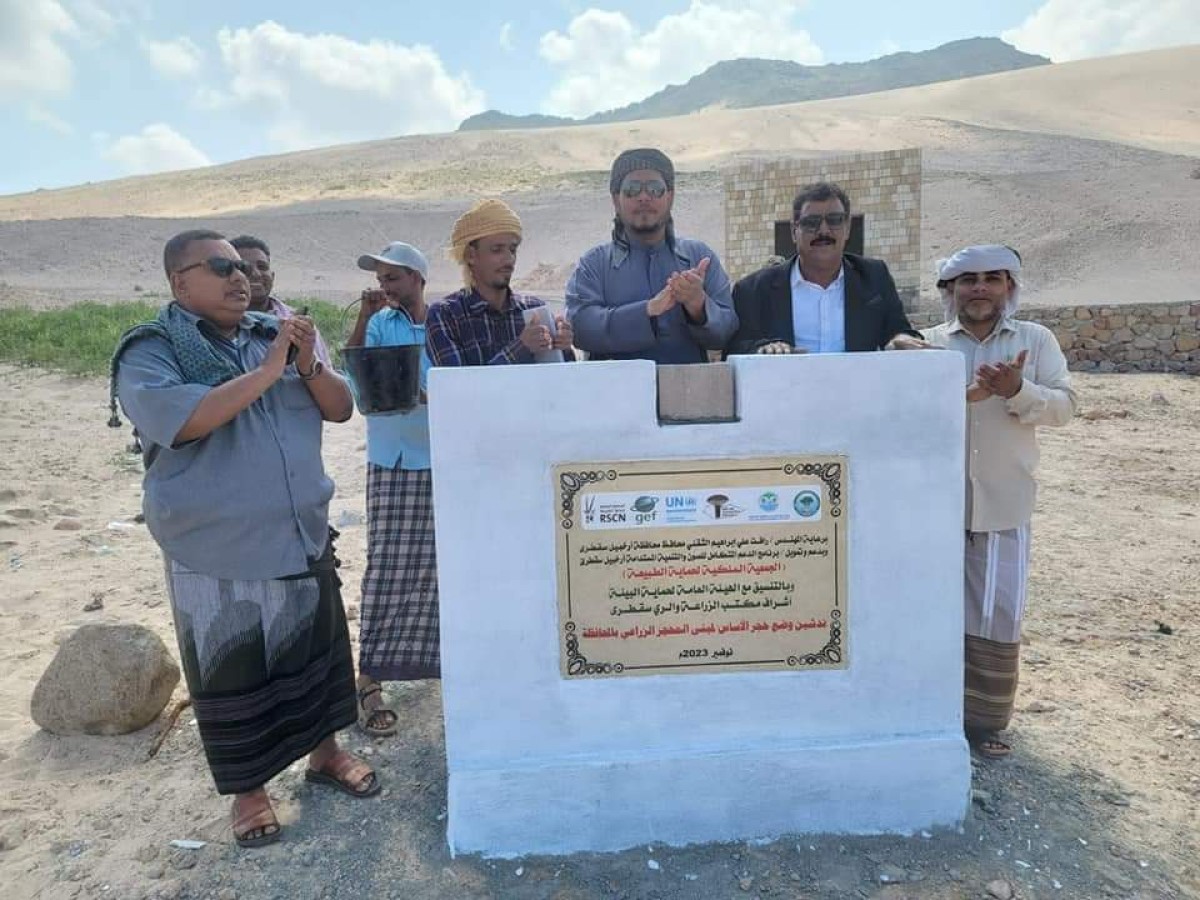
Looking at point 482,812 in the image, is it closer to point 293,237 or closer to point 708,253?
point 708,253

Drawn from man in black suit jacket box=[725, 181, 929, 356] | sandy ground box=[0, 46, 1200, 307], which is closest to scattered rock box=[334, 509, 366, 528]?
man in black suit jacket box=[725, 181, 929, 356]

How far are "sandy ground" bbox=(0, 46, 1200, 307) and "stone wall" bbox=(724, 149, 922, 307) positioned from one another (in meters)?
6.50

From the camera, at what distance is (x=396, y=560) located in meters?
3.49

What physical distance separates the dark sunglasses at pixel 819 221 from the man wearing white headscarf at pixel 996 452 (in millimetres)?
432

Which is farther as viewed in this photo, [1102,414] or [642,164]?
[1102,414]

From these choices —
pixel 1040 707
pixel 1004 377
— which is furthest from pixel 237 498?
pixel 1040 707

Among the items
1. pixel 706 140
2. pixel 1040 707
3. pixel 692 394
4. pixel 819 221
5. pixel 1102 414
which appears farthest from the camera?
pixel 706 140

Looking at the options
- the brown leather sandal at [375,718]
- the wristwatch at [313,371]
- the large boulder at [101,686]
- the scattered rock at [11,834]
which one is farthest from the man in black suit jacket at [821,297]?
the scattered rock at [11,834]

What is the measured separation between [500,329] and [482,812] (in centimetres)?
164

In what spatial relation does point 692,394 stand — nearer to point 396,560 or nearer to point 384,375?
point 384,375

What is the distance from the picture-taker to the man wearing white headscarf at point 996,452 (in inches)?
121

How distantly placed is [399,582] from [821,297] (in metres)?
1.94

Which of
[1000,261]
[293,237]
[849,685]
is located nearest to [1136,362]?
[1000,261]

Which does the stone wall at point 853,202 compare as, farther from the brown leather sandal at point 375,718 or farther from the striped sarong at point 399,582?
the brown leather sandal at point 375,718
